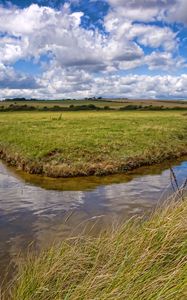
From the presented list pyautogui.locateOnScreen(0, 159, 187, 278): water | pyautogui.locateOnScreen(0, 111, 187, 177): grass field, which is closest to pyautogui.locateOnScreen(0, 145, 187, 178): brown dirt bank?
pyautogui.locateOnScreen(0, 111, 187, 177): grass field

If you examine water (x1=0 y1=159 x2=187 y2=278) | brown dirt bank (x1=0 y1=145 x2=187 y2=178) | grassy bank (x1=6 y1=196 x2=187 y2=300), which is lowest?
water (x1=0 y1=159 x2=187 y2=278)

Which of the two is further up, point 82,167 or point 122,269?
point 122,269

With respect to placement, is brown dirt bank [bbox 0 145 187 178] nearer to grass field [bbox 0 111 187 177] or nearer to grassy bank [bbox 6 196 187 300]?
grass field [bbox 0 111 187 177]

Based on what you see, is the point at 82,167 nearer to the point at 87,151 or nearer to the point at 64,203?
the point at 87,151

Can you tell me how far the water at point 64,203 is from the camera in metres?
12.2

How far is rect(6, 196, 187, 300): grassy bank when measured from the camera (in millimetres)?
5090

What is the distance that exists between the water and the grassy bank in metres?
2.60

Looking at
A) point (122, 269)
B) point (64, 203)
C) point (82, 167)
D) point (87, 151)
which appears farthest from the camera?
point (87, 151)

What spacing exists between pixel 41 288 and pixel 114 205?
10379mm

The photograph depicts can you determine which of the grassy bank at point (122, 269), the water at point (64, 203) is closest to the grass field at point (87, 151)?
the water at point (64, 203)

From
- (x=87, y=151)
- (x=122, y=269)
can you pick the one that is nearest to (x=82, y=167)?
(x=87, y=151)

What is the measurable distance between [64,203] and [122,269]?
1079cm

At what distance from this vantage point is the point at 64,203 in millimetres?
16391

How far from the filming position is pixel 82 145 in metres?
27.3
